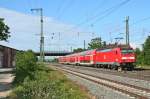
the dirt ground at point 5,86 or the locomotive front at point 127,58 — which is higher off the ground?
the locomotive front at point 127,58

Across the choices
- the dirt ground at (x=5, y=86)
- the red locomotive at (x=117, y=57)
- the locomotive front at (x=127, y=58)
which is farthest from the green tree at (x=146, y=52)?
the dirt ground at (x=5, y=86)

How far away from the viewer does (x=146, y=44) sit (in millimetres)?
82812

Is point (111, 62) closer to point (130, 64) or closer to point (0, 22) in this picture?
point (130, 64)

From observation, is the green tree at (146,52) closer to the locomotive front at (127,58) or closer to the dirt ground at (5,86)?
the locomotive front at (127,58)

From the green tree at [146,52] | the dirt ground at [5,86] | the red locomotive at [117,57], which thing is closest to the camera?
the dirt ground at [5,86]

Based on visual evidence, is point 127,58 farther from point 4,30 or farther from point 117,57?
point 4,30

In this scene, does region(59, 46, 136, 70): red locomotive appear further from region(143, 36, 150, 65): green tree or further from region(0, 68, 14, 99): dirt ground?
region(0, 68, 14, 99): dirt ground

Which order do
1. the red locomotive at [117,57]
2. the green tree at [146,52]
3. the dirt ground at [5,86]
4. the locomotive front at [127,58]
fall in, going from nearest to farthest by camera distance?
the dirt ground at [5,86] → the locomotive front at [127,58] → the red locomotive at [117,57] → the green tree at [146,52]

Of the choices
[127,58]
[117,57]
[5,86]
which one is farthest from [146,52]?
[5,86]

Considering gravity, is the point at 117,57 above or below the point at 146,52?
below

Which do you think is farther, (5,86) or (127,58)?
(127,58)

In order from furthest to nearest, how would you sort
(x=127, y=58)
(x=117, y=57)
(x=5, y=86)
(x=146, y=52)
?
1. (x=146, y=52)
2. (x=117, y=57)
3. (x=127, y=58)
4. (x=5, y=86)

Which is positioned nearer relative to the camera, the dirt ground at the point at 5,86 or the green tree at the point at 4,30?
the dirt ground at the point at 5,86

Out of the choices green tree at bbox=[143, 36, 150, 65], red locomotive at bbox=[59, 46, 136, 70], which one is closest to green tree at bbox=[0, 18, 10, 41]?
red locomotive at bbox=[59, 46, 136, 70]
